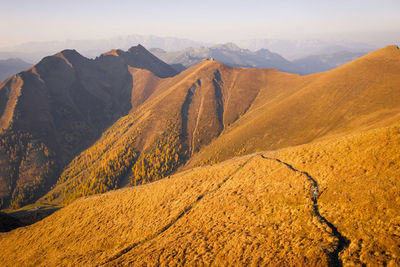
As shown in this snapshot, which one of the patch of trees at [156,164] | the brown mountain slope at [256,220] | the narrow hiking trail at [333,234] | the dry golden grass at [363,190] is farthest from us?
the patch of trees at [156,164]

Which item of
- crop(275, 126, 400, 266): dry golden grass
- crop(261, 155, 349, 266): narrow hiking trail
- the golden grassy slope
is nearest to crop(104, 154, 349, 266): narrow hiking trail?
crop(261, 155, 349, 266): narrow hiking trail

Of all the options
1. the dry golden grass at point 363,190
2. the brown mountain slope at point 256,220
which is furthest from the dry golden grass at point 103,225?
the dry golden grass at point 363,190

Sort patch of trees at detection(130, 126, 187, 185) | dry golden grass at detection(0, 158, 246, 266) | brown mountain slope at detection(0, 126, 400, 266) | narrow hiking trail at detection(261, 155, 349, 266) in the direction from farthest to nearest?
patch of trees at detection(130, 126, 187, 185) < dry golden grass at detection(0, 158, 246, 266) < brown mountain slope at detection(0, 126, 400, 266) < narrow hiking trail at detection(261, 155, 349, 266)

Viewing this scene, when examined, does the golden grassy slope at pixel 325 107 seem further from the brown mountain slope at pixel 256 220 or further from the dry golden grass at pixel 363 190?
the brown mountain slope at pixel 256 220

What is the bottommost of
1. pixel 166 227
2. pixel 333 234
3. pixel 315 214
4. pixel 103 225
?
pixel 103 225

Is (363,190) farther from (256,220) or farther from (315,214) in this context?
(256,220)

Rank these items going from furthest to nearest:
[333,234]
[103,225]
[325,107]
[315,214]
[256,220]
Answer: [325,107], [103,225], [256,220], [315,214], [333,234]

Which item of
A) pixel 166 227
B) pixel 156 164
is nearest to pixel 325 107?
pixel 166 227

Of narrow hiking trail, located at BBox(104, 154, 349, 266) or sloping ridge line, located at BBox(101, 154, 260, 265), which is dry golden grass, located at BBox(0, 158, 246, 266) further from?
narrow hiking trail, located at BBox(104, 154, 349, 266)

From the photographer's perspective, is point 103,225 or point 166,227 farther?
point 103,225
